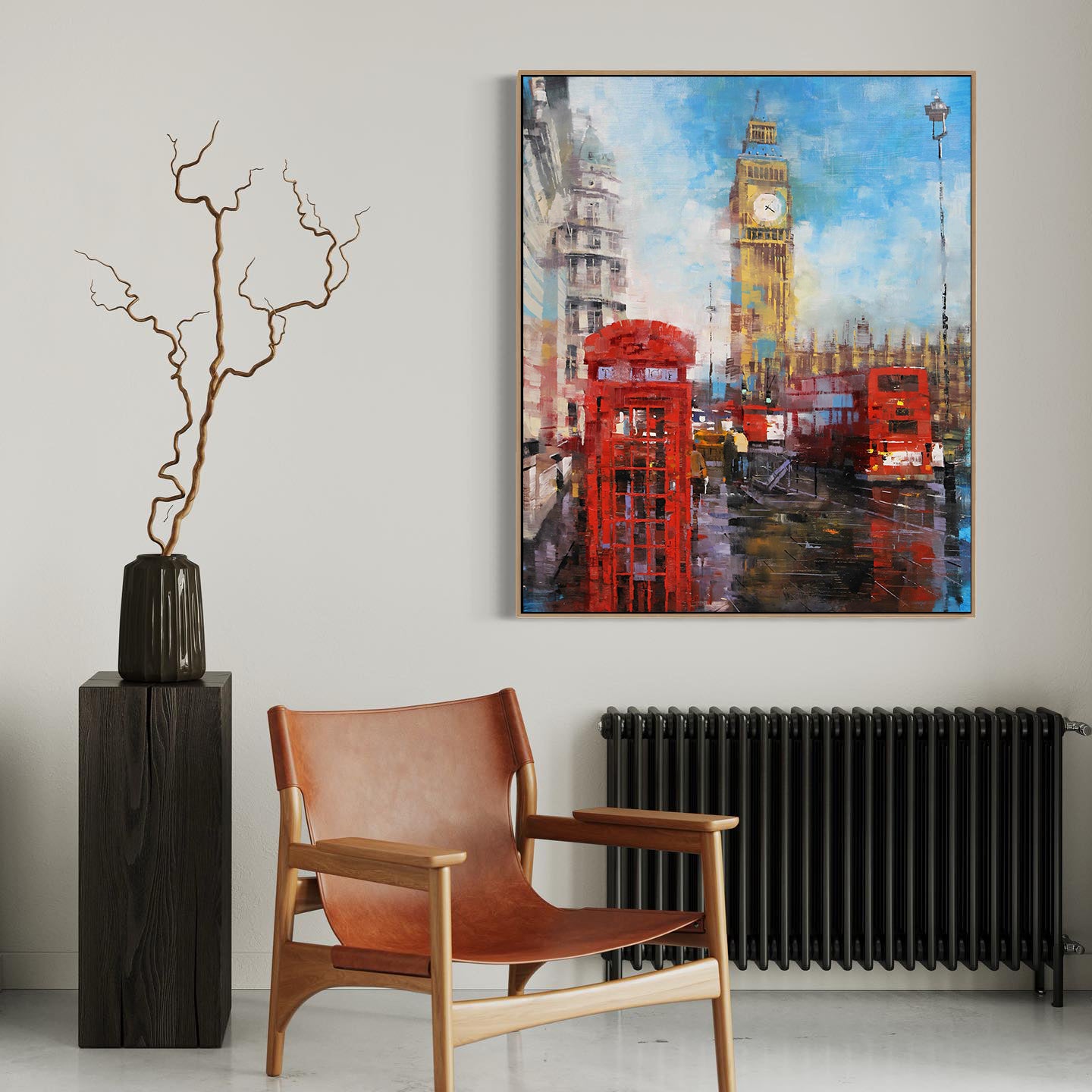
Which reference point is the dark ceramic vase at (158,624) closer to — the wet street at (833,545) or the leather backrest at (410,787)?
the leather backrest at (410,787)

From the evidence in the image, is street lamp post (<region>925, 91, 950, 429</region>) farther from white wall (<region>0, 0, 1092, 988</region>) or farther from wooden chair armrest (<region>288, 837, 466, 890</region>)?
wooden chair armrest (<region>288, 837, 466, 890</region>)

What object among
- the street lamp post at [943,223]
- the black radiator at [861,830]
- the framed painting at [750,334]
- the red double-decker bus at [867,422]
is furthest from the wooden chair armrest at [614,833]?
the street lamp post at [943,223]

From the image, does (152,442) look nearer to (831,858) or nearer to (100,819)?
(100,819)

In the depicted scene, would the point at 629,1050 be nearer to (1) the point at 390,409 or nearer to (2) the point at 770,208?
(1) the point at 390,409

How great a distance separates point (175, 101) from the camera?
286cm

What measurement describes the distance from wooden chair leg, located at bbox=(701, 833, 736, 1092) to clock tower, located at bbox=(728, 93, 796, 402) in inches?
47.8

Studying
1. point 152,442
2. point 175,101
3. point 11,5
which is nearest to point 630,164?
point 175,101

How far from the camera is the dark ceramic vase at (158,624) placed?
2447 mm

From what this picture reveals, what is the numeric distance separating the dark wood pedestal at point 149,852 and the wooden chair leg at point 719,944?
3.39 feet

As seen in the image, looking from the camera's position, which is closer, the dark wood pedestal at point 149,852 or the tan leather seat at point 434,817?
the tan leather seat at point 434,817

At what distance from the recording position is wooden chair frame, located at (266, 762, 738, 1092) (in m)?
1.88

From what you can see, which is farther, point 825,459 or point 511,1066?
point 825,459

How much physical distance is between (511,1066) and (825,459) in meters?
1.61

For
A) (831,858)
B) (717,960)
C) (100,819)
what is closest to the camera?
(717,960)
